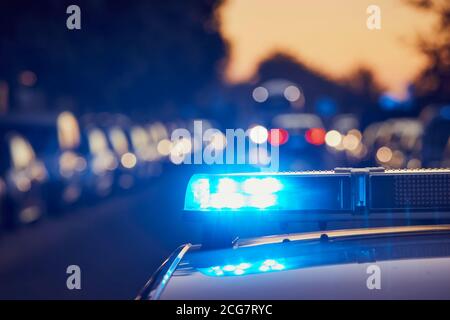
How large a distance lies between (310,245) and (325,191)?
38 cm

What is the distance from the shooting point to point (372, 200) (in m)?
3.29

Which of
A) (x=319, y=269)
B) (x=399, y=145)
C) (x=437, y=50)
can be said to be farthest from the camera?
(x=399, y=145)

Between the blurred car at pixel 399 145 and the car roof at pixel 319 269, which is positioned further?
the blurred car at pixel 399 145

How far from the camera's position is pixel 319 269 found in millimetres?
3082

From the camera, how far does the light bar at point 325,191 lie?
327 cm

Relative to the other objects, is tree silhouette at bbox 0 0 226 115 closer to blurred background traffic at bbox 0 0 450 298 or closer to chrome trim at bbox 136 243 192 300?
blurred background traffic at bbox 0 0 450 298

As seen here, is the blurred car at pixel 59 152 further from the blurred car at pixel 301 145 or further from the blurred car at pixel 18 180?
the blurred car at pixel 301 145

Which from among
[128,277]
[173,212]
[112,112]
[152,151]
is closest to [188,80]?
[112,112]

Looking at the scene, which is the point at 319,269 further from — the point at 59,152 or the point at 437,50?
the point at 437,50

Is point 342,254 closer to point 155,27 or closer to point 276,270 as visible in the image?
point 276,270

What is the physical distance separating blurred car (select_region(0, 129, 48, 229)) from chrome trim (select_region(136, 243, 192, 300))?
12236 mm

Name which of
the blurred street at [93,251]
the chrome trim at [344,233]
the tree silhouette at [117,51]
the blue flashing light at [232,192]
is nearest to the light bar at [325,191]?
the blue flashing light at [232,192]

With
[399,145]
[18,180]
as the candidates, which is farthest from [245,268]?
[399,145]

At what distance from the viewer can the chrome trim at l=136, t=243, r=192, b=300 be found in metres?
2.98
